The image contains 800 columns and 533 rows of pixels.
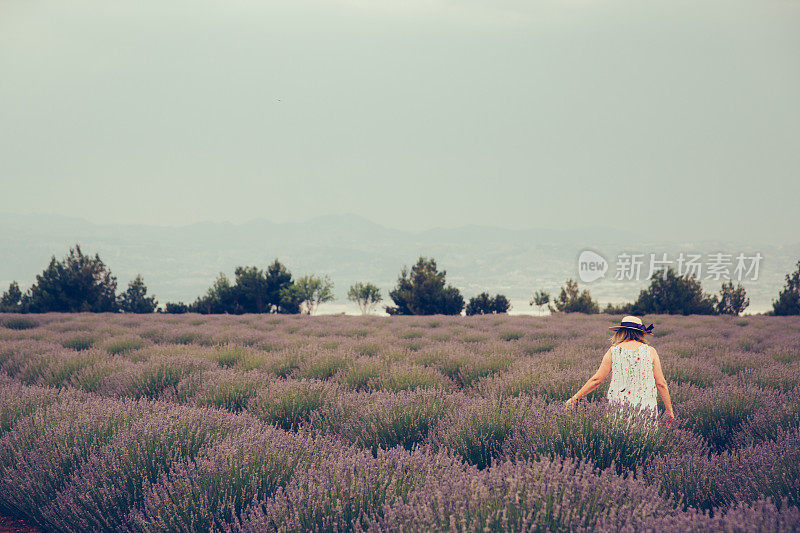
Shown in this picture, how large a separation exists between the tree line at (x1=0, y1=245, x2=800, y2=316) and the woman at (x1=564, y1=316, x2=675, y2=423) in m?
22.5

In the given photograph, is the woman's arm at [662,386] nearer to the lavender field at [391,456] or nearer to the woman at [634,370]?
the woman at [634,370]

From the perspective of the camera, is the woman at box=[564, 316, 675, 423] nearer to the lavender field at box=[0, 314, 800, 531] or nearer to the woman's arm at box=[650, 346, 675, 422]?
the woman's arm at box=[650, 346, 675, 422]

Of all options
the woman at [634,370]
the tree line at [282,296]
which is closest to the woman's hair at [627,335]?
the woman at [634,370]

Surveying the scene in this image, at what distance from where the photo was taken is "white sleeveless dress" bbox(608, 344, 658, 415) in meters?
3.59

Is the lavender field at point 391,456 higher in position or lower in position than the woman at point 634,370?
lower

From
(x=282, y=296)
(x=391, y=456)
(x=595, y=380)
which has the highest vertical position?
(x=595, y=380)

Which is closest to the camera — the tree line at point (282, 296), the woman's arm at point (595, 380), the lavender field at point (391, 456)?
the lavender field at point (391, 456)

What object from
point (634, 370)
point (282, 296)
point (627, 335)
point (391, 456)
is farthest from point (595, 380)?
point (282, 296)

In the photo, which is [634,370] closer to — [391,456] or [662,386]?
[662,386]

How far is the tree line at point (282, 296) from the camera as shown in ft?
92.1

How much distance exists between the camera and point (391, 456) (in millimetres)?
2756

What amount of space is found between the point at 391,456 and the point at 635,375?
2022 mm

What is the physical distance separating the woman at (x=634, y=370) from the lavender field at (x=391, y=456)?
22cm

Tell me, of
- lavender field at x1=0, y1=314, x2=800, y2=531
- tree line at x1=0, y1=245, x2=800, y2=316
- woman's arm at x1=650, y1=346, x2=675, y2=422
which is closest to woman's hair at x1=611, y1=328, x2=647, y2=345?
woman's arm at x1=650, y1=346, x2=675, y2=422
